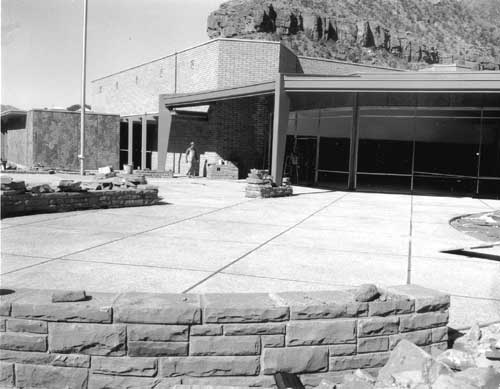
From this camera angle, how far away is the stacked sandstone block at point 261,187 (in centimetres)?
1548

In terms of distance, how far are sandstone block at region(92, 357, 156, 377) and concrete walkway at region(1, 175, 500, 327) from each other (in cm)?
163

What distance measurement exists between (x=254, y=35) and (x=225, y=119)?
6896cm

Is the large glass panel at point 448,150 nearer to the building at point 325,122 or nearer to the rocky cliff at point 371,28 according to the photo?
the building at point 325,122

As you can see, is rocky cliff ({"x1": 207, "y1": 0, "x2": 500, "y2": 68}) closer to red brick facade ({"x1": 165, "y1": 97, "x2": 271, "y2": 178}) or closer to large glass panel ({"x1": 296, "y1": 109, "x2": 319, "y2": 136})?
red brick facade ({"x1": 165, "y1": 97, "x2": 271, "y2": 178})

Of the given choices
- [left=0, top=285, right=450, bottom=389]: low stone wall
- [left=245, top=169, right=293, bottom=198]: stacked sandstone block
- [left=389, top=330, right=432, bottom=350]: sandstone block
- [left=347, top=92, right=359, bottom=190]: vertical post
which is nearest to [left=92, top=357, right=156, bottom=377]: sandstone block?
[left=0, top=285, right=450, bottom=389]: low stone wall

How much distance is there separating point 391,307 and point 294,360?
89 centimetres

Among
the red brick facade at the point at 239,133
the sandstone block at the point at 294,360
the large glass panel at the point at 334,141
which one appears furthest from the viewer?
the red brick facade at the point at 239,133

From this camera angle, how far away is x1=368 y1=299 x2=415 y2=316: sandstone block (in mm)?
3934

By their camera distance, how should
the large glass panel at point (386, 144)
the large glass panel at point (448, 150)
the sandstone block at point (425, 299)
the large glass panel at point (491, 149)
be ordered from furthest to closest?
the large glass panel at point (386, 144)
the large glass panel at point (448, 150)
the large glass panel at point (491, 149)
the sandstone block at point (425, 299)

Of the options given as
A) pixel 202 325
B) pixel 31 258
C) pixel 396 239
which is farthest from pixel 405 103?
pixel 202 325

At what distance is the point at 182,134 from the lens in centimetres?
2745

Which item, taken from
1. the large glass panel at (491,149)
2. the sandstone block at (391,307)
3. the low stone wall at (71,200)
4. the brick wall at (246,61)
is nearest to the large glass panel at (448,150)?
the large glass panel at (491,149)

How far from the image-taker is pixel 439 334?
→ 165 inches

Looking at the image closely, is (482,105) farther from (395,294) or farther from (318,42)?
(318,42)
